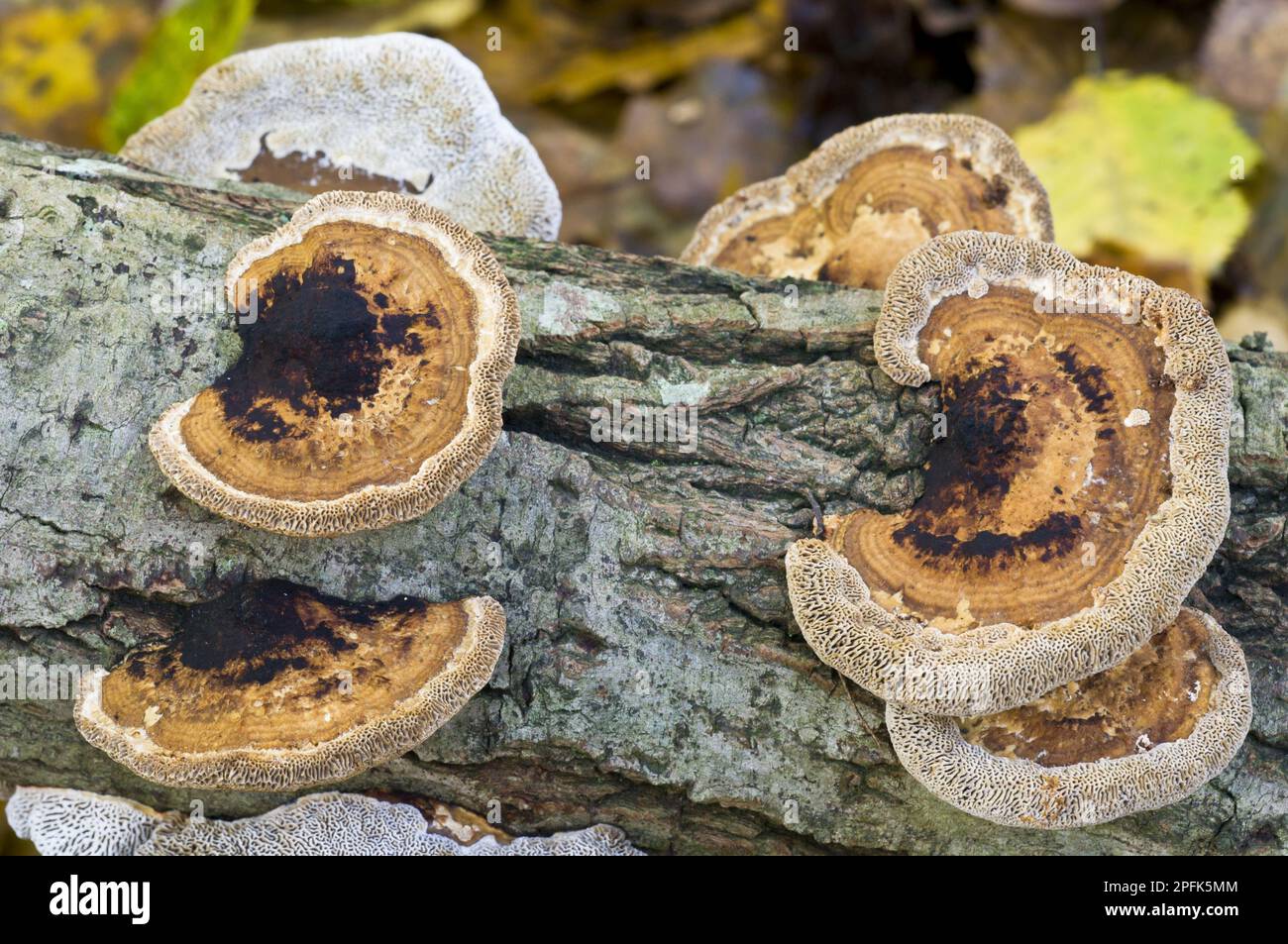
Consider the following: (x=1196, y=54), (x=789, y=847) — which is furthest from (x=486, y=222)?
(x=1196, y=54)

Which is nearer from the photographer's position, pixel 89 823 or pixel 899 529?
pixel 899 529

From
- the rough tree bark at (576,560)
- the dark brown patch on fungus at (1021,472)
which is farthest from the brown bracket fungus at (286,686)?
the dark brown patch on fungus at (1021,472)

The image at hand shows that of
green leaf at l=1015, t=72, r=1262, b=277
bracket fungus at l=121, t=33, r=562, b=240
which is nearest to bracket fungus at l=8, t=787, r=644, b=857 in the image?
bracket fungus at l=121, t=33, r=562, b=240

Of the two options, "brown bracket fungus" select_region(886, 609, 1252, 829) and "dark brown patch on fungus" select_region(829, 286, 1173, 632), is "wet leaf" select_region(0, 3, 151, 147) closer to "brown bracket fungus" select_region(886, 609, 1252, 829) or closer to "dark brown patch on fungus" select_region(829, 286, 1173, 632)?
"dark brown patch on fungus" select_region(829, 286, 1173, 632)

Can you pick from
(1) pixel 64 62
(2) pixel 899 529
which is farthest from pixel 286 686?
(1) pixel 64 62

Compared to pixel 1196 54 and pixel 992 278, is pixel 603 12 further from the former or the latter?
pixel 992 278

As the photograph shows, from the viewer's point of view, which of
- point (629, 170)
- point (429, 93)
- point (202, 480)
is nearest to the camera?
point (202, 480)

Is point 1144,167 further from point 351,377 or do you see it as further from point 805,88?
point 351,377
